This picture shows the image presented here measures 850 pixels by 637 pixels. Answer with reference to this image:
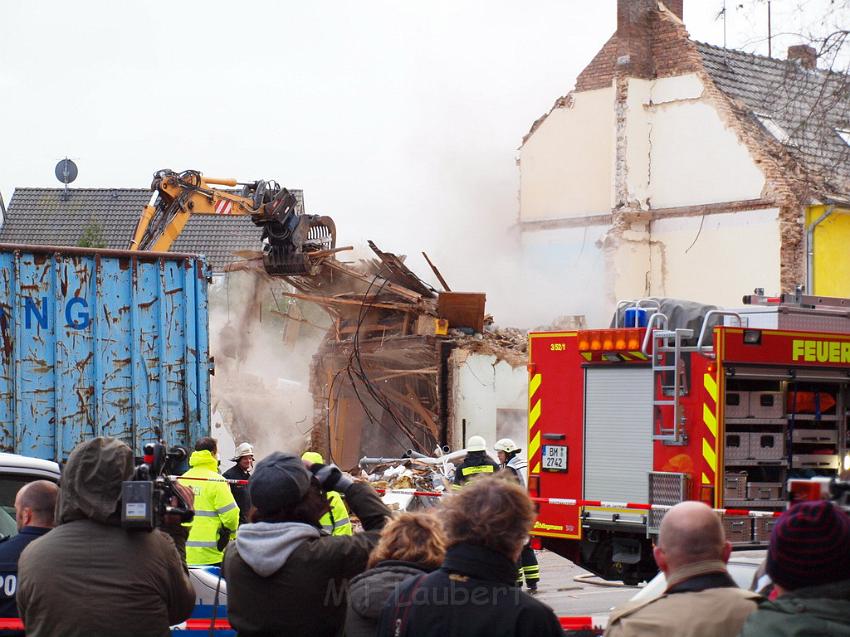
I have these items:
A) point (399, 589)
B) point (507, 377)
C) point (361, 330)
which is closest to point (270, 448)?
point (361, 330)

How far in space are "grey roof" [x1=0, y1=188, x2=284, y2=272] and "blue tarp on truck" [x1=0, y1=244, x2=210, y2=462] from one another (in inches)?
877

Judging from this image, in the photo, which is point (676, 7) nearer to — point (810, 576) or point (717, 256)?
point (717, 256)

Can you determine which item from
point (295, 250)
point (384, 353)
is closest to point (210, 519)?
point (295, 250)

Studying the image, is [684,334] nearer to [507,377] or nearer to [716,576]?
[716,576]

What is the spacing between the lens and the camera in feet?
12.5

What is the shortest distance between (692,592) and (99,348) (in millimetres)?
9370

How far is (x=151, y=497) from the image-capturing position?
12.5 feet

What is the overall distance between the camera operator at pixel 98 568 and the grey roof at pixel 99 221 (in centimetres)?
3089

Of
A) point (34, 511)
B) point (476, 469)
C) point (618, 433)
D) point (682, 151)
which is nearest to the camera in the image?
point (34, 511)

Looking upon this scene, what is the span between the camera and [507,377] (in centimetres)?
2012

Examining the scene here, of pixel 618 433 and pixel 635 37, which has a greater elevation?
pixel 635 37

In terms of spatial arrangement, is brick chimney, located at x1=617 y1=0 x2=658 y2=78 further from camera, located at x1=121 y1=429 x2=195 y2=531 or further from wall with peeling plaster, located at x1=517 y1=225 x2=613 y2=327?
camera, located at x1=121 y1=429 x2=195 y2=531

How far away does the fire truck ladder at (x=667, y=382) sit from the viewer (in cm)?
922

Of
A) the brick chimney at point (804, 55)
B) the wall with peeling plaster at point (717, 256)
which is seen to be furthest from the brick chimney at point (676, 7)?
the brick chimney at point (804, 55)
